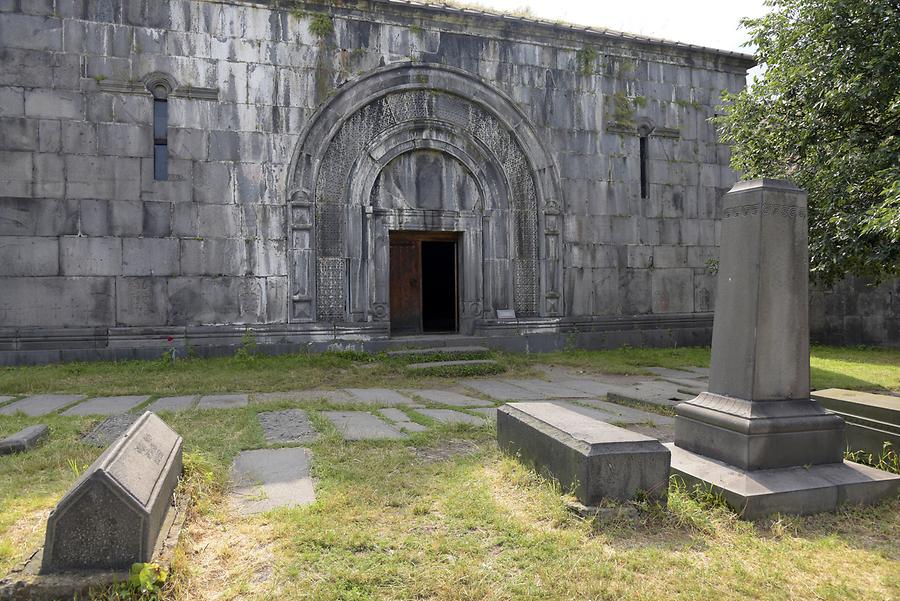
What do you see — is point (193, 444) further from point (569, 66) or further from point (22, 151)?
point (569, 66)

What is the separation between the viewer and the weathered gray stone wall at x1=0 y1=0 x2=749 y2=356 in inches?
349

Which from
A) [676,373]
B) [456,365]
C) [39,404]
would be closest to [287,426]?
[39,404]

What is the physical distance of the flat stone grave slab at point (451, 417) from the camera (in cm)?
576

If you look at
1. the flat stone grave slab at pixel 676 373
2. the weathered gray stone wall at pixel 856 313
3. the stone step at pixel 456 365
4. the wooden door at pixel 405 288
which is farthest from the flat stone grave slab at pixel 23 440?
the weathered gray stone wall at pixel 856 313

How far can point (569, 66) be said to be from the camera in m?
11.5

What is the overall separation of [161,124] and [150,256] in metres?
2.08

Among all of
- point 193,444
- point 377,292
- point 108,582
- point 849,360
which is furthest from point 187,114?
point 849,360

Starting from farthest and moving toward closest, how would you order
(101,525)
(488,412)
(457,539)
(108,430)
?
1. (488,412)
2. (108,430)
3. (457,539)
4. (101,525)

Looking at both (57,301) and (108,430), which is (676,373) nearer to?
(108,430)

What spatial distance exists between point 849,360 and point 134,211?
12.6 metres

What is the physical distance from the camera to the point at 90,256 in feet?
29.7

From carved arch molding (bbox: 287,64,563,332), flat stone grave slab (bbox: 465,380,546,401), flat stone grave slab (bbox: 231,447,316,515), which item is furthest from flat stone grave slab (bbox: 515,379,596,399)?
flat stone grave slab (bbox: 231,447,316,515)

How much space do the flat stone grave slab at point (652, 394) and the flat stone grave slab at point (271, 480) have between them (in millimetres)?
4066

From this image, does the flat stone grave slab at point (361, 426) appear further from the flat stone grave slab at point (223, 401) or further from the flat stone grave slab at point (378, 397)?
the flat stone grave slab at point (223, 401)
